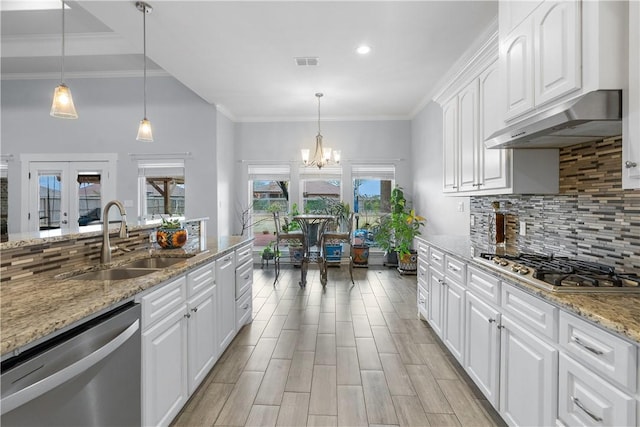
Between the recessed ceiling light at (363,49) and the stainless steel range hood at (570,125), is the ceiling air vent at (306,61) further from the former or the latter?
the stainless steel range hood at (570,125)

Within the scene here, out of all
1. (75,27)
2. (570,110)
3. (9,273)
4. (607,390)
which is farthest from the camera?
(75,27)

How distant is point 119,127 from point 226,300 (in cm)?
449

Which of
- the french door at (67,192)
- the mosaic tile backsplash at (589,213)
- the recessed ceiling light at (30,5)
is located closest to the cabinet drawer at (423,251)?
the mosaic tile backsplash at (589,213)

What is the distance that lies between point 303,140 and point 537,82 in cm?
487

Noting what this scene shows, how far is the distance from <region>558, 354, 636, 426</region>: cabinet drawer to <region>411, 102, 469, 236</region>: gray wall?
8.81 feet

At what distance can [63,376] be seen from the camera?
1004 millimetres

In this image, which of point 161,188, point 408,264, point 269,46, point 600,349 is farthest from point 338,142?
point 600,349

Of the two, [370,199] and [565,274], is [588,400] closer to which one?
[565,274]

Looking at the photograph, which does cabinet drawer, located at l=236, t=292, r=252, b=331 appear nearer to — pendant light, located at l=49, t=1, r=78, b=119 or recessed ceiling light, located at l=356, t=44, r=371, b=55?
pendant light, located at l=49, t=1, r=78, b=119

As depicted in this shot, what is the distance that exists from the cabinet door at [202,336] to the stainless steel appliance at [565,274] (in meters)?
1.72

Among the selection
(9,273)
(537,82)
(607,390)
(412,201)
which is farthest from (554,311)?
(412,201)

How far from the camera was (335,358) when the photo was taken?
2.58 meters

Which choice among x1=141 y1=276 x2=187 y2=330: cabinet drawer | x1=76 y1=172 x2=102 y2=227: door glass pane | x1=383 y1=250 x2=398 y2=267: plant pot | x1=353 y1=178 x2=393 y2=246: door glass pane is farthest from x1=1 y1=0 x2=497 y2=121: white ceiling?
x1=383 y1=250 x2=398 y2=267: plant pot

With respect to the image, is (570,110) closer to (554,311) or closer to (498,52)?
(554,311)
